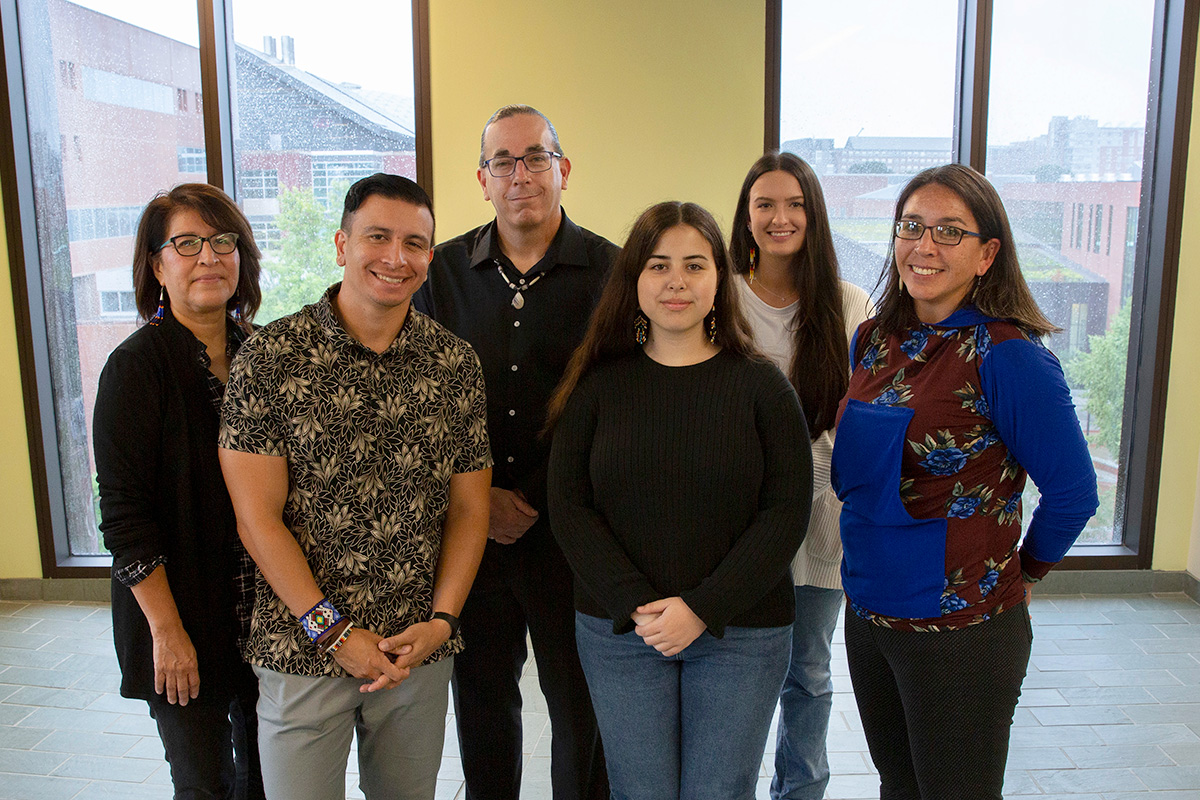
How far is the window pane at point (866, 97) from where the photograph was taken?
4.22 meters

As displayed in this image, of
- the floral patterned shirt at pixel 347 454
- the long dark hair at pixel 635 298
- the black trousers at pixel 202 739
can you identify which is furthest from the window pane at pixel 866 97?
the black trousers at pixel 202 739

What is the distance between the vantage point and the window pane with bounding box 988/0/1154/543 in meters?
4.20

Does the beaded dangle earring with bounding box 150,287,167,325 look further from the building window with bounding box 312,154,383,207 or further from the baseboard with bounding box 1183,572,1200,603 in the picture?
the baseboard with bounding box 1183,572,1200,603


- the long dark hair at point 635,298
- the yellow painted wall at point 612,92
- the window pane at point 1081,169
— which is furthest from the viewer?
the window pane at point 1081,169

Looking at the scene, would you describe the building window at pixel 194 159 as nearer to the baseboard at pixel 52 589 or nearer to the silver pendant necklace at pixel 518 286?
the baseboard at pixel 52 589

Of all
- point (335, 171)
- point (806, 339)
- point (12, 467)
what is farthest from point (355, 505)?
point (12, 467)

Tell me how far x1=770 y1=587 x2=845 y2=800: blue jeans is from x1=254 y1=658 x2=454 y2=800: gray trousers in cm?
99

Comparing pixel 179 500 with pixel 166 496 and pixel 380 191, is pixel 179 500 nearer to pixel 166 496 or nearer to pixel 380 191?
pixel 166 496

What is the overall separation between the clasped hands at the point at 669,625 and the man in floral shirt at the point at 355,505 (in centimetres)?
44

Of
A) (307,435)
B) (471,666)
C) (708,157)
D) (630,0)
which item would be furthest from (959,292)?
(630,0)

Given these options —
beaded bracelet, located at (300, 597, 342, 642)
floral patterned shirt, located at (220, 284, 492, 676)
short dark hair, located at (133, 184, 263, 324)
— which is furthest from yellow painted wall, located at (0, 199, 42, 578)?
beaded bracelet, located at (300, 597, 342, 642)

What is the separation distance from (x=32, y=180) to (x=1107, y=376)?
5.36 m

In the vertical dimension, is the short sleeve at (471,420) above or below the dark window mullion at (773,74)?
below

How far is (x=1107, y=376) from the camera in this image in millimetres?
4422
